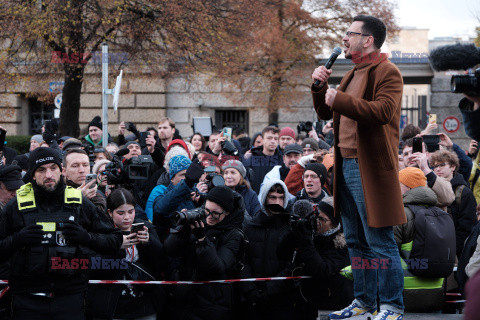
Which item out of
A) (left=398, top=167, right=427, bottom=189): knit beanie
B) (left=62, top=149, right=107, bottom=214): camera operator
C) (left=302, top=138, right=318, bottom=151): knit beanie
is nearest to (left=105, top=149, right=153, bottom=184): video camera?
(left=62, top=149, right=107, bottom=214): camera operator

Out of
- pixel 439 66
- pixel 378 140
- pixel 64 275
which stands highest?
pixel 439 66

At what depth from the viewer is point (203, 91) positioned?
79.0 feet

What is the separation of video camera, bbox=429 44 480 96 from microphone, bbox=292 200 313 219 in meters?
2.68

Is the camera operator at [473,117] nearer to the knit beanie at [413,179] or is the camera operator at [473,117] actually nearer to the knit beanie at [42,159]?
the knit beanie at [413,179]

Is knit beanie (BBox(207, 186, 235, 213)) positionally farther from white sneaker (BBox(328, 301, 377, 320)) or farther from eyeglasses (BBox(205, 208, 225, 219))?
white sneaker (BBox(328, 301, 377, 320))

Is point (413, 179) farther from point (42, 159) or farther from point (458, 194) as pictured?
point (42, 159)

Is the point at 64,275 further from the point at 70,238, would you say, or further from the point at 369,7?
the point at 369,7

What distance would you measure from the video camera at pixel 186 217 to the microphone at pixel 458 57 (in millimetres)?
2435

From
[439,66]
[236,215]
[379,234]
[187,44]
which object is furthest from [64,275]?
[187,44]

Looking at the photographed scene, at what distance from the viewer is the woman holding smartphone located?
5484mm

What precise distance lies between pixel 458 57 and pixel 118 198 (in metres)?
3.44

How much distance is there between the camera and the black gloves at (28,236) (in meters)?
4.72

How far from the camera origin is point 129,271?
18.8 ft

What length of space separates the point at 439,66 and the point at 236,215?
2.82 m
